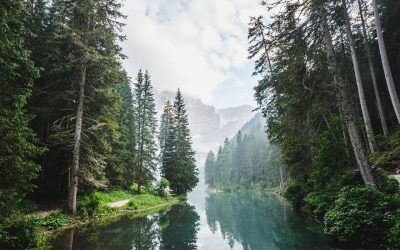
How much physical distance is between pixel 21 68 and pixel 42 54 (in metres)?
9.92

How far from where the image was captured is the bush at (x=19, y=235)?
8.75 meters

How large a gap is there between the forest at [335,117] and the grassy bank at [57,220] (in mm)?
9975

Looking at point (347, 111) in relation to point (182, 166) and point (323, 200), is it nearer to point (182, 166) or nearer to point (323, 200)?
point (323, 200)

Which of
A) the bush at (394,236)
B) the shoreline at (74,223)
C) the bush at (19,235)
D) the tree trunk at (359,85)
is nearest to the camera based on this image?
the bush at (394,236)

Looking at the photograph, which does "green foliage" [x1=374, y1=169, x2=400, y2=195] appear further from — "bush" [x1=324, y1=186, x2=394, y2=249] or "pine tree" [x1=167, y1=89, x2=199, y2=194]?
"pine tree" [x1=167, y1=89, x2=199, y2=194]

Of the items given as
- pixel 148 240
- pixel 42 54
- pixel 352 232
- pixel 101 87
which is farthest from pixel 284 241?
pixel 42 54

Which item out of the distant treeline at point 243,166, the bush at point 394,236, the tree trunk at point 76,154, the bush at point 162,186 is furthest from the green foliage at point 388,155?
the distant treeline at point 243,166

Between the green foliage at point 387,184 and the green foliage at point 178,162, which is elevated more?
the green foliage at point 178,162

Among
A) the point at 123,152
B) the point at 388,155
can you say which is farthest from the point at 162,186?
the point at 388,155

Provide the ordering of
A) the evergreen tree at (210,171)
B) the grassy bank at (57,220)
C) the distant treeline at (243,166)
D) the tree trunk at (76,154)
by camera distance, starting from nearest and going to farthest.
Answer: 1. the grassy bank at (57,220)
2. the tree trunk at (76,154)
3. the distant treeline at (243,166)
4. the evergreen tree at (210,171)

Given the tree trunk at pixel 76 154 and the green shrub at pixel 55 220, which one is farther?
the tree trunk at pixel 76 154

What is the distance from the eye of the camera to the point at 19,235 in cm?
923

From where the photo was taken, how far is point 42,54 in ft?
66.8

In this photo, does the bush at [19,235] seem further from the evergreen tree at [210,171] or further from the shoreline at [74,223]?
the evergreen tree at [210,171]
